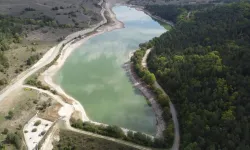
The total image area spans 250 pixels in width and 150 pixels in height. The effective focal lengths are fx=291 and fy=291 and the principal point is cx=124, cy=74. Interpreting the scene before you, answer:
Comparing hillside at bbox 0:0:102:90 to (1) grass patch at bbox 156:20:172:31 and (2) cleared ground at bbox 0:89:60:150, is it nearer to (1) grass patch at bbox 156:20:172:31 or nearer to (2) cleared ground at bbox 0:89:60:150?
(2) cleared ground at bbox 0:89:60:150

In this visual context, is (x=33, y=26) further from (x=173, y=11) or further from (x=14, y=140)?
(x=14, y=140)

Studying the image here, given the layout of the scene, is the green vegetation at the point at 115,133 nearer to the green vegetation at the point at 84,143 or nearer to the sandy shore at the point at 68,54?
the green vegetation at the point at 84,143

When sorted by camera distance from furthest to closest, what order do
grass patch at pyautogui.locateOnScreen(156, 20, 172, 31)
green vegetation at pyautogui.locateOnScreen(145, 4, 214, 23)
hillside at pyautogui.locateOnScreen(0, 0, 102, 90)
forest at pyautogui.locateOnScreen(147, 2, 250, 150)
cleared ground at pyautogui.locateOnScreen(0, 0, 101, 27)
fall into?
1. green vegetation at pyautogui.locateOnScreen(145, 4, 214, 23)
2. grass patch at pyautogui.locateOnScreen(156, 20, 172, 31)
3. cleared ground at pyautogui.locateOnScreen(0, 0, 101, 27)
4. hillside at pyautogui.locateOnScreen(0, 0, 102, 90)
5. forest at pyautogui.locateOnScreen(147, 2, 250, 150)

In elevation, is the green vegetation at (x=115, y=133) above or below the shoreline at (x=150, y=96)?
above

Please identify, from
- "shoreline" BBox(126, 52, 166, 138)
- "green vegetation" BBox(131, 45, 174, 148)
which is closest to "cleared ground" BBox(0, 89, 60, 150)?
"shoreline" BBox(126, 52, 166, 138)

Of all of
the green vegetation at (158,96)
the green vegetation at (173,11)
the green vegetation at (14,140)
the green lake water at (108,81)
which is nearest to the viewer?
the green vegetation at (14,140)

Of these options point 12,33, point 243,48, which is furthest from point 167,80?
point 12,33

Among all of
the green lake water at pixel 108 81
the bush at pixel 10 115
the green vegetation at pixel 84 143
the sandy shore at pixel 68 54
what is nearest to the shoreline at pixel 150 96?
the green lake water at pixel 108 81
